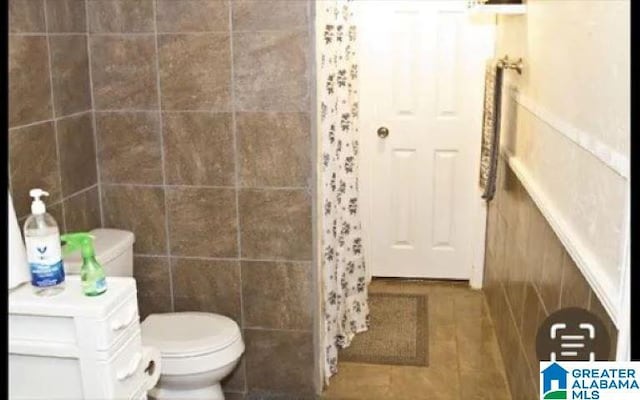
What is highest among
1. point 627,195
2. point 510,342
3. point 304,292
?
point 627,195

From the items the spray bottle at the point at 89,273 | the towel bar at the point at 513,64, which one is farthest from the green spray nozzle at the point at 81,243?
the towel bar at the point at 513,64

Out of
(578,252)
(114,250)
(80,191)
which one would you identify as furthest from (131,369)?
(578,252)

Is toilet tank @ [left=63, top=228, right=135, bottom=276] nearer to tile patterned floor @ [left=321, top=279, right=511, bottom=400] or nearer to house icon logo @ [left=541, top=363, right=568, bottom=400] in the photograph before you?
tile patterned floor @ [left=321, top=279, right=511, bottom=400]

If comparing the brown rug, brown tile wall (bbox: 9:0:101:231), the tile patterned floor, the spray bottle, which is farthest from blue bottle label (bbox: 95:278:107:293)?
the brown rug

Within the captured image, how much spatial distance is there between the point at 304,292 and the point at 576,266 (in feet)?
3.29

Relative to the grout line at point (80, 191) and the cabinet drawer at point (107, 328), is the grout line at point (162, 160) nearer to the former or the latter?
the grout line at point (80, 191)

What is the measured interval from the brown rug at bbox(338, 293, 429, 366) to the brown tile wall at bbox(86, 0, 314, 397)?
1.52ft

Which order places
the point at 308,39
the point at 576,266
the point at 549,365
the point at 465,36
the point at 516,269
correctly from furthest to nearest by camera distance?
1. the point at 465,36
2. the point at 516,269
3. the point at 308,39
4. the point at 576,266
5. the point at 549,365

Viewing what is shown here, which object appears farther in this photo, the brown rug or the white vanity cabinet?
the brown rug

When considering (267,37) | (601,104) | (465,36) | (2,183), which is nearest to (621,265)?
(601,104)

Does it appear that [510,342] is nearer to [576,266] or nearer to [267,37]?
[576,266]

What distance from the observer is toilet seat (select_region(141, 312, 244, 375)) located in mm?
2076

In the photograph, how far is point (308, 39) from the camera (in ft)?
7.00

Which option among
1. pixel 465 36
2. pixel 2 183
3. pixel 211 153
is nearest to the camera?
pixel 2 183
